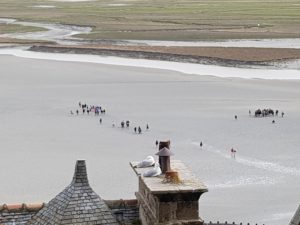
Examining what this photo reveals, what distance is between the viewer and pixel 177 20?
4675 inches

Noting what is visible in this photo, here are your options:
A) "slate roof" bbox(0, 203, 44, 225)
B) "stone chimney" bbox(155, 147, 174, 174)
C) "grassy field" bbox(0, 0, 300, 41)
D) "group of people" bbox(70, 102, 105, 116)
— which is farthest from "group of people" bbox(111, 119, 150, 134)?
"grassy field" bbox(0, 0, 300, 41)

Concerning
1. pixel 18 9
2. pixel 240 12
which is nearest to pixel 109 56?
pixel 240 12

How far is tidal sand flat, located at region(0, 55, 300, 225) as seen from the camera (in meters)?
25.6

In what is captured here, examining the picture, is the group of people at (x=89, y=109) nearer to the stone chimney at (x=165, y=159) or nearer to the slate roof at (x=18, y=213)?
the slate roof at (x=18, y=213)

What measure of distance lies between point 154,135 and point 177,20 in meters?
83.5

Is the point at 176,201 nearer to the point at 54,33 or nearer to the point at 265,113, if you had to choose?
the point at 265,113

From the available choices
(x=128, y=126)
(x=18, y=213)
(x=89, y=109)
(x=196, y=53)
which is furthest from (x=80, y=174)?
(x=196, y=53)

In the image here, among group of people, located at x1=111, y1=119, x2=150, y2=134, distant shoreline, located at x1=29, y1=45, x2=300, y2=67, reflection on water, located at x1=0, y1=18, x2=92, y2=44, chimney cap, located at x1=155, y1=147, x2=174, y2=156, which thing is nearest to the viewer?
chimney cap, located at x1=155, y1=147, x2=174, y2=156

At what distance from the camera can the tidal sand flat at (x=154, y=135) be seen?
25.6m

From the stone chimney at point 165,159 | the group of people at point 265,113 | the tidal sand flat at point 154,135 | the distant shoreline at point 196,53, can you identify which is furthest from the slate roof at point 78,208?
the distant shoreline at point 196,53

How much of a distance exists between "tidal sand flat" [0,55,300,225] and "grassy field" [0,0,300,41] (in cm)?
3470

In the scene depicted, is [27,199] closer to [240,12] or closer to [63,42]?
[63,42]

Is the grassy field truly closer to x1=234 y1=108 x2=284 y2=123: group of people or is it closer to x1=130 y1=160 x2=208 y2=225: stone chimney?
x1=234 y1=108 x2=284 y2=123: group of people

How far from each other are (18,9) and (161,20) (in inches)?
1655
